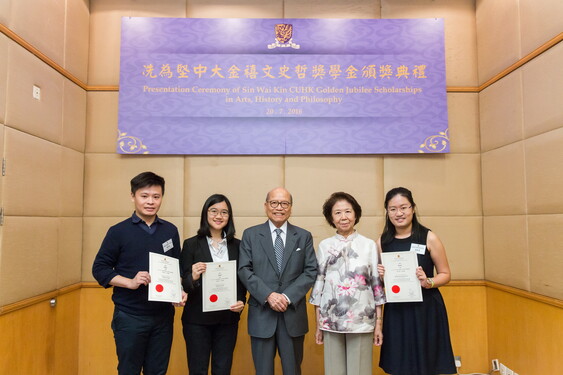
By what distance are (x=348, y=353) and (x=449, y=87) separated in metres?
2.63

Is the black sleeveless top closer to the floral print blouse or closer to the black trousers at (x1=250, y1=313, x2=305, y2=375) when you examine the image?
the floral print blouse

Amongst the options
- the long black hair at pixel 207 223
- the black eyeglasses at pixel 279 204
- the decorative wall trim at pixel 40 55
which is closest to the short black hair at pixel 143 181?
the long black hair at pixel 207 223

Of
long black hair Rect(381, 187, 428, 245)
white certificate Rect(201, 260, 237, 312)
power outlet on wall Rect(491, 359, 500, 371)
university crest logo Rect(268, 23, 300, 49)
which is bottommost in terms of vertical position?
power outlet on wall Rect(491, 359, 500, 371)

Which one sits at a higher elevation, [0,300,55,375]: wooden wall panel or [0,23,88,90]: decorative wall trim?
[0,23,88,90]: decorative wall trim

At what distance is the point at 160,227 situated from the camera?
2.32 meters

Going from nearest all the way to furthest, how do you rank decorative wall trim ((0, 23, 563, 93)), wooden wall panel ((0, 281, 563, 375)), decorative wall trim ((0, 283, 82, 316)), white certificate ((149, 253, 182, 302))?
white certificate ((149, 253, 182, 302))
decorative wall trim ((0, 283, 82, 316))
decorative wall trim ((0, 23, 563, 93))
wooden wall panel ((0, 281, 563, 375))

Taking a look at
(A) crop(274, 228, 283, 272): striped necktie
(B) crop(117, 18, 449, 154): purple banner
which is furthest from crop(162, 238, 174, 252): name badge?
(B) crop(117, 18, 449, 154): purple banner

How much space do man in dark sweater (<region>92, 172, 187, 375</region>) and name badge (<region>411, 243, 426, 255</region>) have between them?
143cm

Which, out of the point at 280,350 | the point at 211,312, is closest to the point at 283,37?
the point at 211,312

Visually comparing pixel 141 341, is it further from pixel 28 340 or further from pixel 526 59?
pixel 526 59

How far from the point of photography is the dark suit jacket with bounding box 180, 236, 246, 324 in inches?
91.3

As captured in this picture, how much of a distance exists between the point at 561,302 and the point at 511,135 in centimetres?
132

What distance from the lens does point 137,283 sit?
81.5 inches

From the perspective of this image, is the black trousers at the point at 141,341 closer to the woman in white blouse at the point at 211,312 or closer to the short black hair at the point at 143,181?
the woman in white blouse at the point at 211,312
